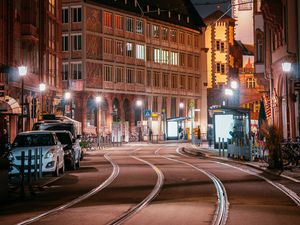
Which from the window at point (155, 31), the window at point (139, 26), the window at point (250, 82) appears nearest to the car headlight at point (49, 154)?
the window at point (139, 26)

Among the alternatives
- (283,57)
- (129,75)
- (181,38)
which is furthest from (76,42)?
(283,57)

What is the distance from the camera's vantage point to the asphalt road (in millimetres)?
14156

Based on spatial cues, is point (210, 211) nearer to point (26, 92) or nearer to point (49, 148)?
point (49, 148)

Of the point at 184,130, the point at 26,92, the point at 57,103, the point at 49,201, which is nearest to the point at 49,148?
the point at 49,201

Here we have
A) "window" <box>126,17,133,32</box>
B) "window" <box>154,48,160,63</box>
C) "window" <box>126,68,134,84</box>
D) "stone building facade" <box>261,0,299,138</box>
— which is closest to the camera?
"stone building facade" <box>261,0,299,138</box>

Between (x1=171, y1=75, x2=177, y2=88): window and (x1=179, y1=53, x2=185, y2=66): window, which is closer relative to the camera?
(x1=171, y1=75, x2=177, y2=88): window

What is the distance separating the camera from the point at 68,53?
282ft

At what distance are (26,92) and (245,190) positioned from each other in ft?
123

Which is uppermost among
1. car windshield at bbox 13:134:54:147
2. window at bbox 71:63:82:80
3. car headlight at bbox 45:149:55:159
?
window at bbox 71:63:82:80

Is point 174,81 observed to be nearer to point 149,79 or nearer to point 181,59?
point 181,59

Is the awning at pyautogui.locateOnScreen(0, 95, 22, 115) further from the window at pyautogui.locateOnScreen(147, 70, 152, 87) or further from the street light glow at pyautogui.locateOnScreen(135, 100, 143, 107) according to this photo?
the window at pyautogui.locateOnScreen(147, 70, 152, 87)

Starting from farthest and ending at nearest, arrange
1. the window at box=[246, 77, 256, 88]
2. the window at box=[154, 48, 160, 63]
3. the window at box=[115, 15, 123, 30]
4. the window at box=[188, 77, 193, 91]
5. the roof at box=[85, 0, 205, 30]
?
1. the window at box=[188, 77, 193, 91]
2. the window at box=[246, 77, 256, 88]
3. the window at box=[154, 48, 160, 63]
4. the roof at box=[85, 0, 205, 30]
5. the window at box=[115, 15, 123, 30]

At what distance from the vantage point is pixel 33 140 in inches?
1150

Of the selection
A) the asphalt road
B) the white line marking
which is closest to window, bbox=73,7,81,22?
the white line marking
